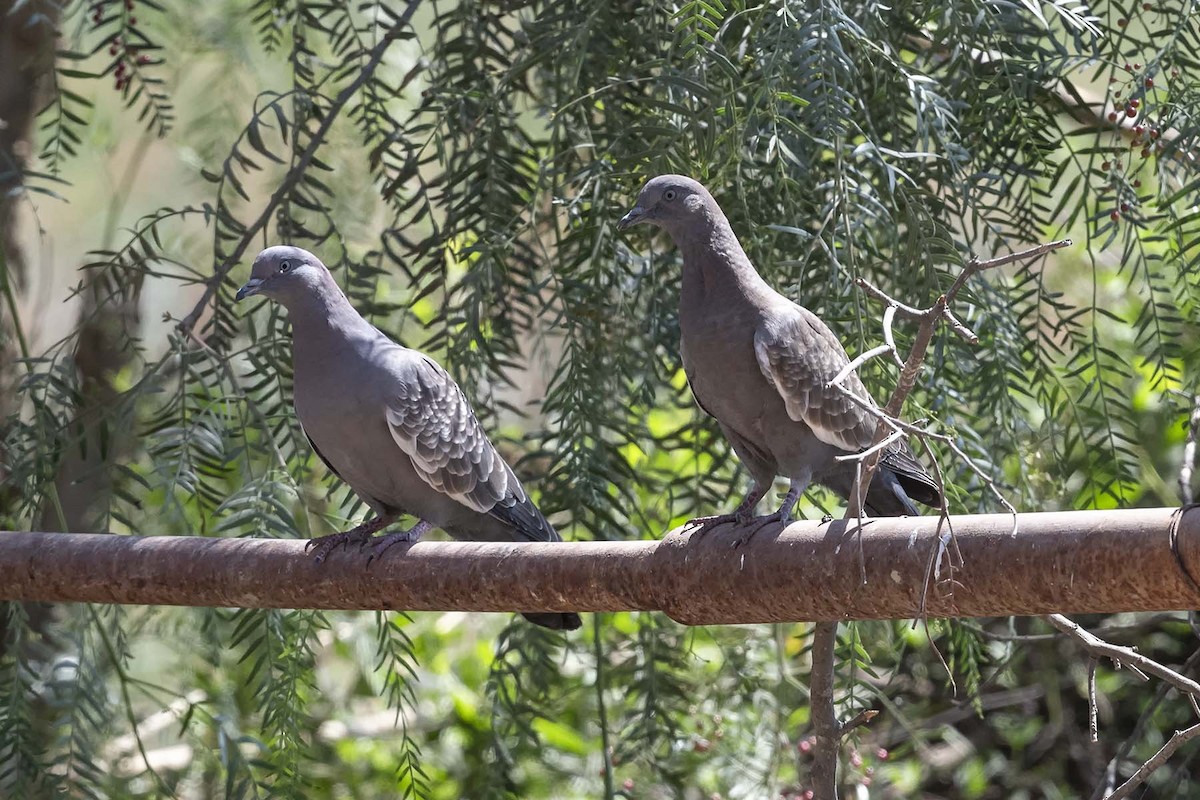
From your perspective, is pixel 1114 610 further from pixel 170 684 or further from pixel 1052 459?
pixel 170 684

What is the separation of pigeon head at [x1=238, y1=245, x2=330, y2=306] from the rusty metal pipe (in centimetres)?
47

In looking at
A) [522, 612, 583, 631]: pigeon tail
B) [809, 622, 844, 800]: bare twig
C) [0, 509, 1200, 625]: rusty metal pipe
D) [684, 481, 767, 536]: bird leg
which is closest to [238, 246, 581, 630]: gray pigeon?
[522, 612, 583, 631]: pigeon tail

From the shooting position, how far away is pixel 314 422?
2129mm

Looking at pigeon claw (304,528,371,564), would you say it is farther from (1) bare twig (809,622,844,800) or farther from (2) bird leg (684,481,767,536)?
(1) bare twig (809,622,844,800)

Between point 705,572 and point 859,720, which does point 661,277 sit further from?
point 859,720

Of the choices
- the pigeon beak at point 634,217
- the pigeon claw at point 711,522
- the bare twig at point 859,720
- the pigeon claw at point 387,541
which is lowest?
the bare twig at point 859,720

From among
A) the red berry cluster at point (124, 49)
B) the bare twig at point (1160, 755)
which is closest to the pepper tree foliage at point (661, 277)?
the red berry cluster at point (124, 49)

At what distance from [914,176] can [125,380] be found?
8.13 ft

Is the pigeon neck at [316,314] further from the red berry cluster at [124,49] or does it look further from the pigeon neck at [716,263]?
the pigeon neck at [716,263]

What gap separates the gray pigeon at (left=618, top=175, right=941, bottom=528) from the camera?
1.85m

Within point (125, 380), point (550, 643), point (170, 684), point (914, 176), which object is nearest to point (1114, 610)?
point (914, 176)

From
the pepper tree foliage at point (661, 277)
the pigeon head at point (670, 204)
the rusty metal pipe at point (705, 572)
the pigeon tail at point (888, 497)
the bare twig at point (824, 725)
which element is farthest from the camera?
the pigeon tail at point (888, 497)

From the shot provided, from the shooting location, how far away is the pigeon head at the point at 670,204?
1.83 m

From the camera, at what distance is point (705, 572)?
1543mm
